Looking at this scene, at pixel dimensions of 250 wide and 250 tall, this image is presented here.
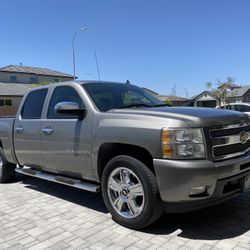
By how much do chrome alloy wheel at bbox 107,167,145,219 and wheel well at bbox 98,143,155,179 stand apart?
20 centimetres

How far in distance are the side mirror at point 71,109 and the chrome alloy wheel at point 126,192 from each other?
98 cm

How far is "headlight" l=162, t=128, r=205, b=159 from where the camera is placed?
341cm

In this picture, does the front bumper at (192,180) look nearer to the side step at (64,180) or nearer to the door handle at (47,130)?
the side step at (64,180)

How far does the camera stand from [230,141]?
3.70 m

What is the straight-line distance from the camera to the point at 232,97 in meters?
58.8

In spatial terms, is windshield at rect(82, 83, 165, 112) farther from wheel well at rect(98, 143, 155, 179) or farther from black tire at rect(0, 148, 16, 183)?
black tire at rect(0, 148, 16, 183)

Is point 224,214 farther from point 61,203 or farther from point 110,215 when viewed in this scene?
point 61,203

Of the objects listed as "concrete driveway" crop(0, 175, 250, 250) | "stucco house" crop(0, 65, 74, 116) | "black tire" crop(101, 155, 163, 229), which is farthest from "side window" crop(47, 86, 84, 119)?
"stucco house" crop(0, 65, 74, 116)

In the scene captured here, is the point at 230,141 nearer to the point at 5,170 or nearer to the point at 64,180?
the point at 64,180

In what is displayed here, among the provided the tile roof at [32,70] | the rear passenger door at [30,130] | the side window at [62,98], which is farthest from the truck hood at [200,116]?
the tile roof at [32,70]

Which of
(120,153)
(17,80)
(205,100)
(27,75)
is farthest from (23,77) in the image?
(120,153)

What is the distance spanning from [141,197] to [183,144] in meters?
0.87

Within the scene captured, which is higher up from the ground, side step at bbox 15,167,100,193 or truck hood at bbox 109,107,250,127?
truck hood at bbox 109,107,250,127

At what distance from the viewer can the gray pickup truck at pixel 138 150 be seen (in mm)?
3412
